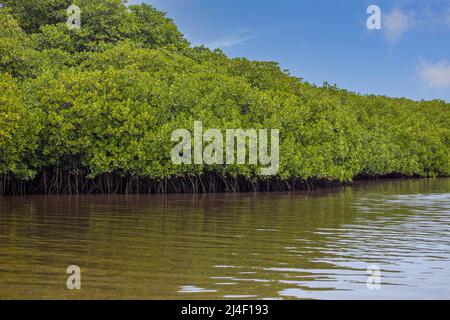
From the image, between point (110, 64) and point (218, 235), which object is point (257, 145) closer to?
point (110, 64)

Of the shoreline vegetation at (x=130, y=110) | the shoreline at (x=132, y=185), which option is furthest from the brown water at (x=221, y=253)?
the shoreline at (x=132, y=185)

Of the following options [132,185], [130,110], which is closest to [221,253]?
[132,185]

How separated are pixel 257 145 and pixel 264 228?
1885 centimetres

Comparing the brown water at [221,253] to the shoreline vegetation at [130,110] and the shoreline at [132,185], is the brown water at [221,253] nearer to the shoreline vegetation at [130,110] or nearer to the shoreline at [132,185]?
the shoreline vegetation at [130,110]

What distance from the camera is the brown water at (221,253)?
8945 millimetres

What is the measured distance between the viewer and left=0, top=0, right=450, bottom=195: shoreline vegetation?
30125 millimetres

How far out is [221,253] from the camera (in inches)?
476

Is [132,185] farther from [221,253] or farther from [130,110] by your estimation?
[221,253]

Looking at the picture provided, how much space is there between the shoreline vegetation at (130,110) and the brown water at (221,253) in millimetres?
8581

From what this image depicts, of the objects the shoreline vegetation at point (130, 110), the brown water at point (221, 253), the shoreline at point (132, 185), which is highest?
the shoreline vegetation at point (130, 110)

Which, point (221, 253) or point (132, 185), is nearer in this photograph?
point (221, 253)

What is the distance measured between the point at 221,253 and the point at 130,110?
68.7 feet

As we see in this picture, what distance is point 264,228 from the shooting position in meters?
16.5
